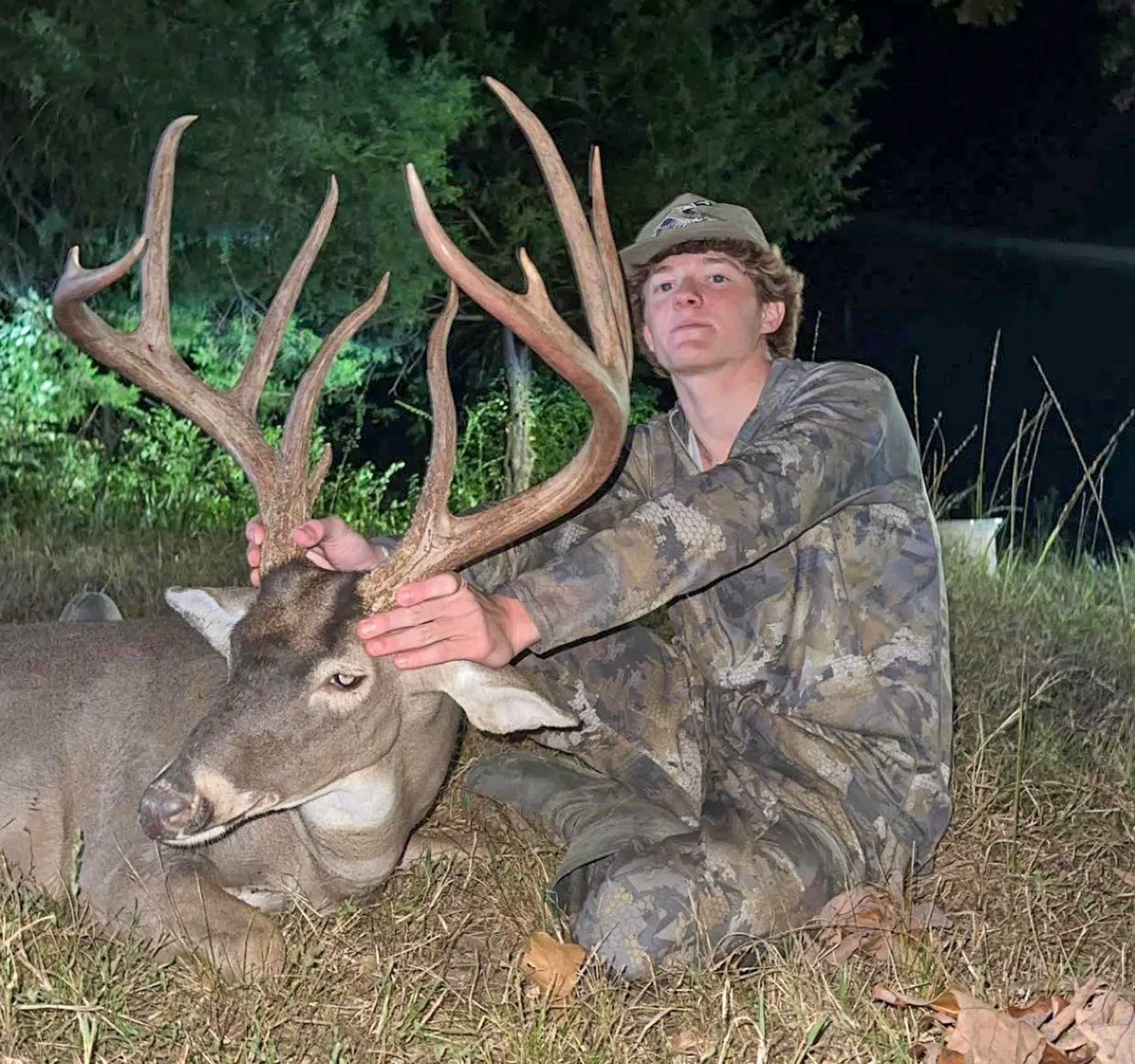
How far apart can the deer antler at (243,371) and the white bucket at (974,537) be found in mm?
4041

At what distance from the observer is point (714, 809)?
4.27 metres

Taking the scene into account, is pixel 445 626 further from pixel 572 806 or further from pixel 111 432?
pixel 111 432

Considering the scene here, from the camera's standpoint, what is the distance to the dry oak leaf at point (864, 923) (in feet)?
12.2

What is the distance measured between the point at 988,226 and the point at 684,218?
2352 cm

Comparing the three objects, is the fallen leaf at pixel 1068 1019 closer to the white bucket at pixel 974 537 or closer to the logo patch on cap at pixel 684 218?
the logo patch on cap at pixel 684 218

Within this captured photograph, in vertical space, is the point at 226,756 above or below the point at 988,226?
above

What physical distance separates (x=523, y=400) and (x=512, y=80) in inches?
88.8

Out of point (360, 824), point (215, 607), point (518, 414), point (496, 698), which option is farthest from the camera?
point (518, 414)

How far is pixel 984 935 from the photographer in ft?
12.7

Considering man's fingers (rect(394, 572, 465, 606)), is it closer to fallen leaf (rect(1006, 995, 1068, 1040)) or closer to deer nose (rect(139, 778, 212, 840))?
deer nose (rect(139, 778, 212, 840))

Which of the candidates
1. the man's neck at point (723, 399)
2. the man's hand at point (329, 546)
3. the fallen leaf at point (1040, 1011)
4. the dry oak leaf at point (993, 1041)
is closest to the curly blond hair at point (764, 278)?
the man's neck at point (723, 399)

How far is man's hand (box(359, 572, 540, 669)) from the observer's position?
3477 millimetres

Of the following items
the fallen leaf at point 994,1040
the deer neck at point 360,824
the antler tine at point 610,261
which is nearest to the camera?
the fallen leaf at point 994,1040

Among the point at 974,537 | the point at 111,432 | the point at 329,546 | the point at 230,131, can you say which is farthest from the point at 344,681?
the point at 111,432
